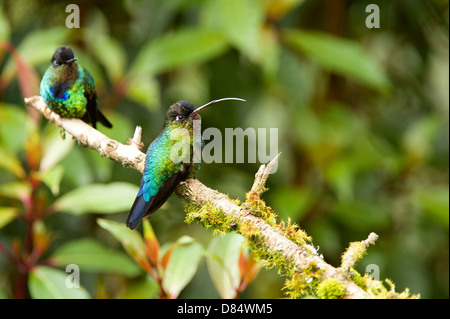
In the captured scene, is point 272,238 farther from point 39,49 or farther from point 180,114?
point 39,49

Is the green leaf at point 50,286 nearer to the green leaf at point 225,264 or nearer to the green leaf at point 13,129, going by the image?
the green leaf at point 225,264

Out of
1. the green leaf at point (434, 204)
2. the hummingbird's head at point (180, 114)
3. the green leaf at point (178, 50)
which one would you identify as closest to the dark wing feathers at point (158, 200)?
the hummingbird's head at point (180, 114)

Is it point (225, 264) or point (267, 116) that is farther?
point (267, 116)

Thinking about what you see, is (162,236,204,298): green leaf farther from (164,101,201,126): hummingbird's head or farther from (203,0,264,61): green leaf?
(203,0,264,61): green leaf

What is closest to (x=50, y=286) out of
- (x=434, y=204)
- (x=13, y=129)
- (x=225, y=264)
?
(x=225, y=264)

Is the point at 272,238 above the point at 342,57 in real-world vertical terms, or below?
below

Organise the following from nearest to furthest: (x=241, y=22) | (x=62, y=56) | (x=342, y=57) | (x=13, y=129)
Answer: (x=62, y=56)
(x=13, y=129)
(x=241, y=22)
(x=342, y=57)

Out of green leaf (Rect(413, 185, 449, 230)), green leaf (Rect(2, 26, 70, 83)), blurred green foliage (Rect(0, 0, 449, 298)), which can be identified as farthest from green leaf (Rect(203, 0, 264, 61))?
green leaf (Rect(413, 185, 449, 230))
